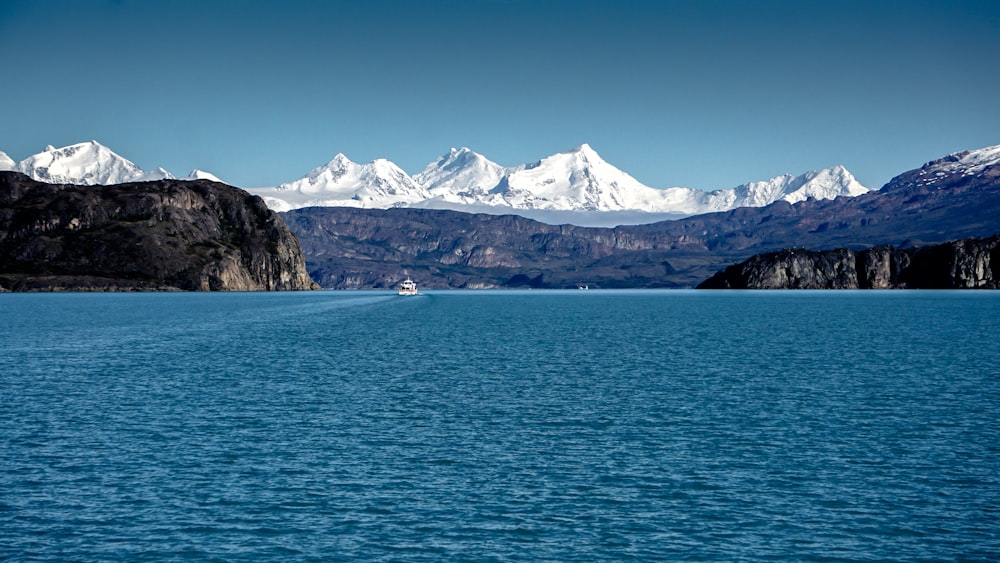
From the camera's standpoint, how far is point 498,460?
1853 inches

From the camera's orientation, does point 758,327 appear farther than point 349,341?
Yes

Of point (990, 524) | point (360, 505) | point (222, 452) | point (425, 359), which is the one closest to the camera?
point (990, 524)

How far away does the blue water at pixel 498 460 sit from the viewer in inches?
1346

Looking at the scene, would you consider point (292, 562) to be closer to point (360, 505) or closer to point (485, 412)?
point (360, 505)

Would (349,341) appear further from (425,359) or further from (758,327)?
(758,327)

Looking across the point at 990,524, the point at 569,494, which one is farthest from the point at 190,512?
the point at 990,524

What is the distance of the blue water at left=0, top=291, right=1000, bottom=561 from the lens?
112 ft

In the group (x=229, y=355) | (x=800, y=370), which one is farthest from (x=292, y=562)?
(x=229, y=355)

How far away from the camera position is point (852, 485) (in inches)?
1651

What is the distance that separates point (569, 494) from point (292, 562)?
1332cm

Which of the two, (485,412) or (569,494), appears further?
(485,412)

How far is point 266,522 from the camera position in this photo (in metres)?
36.2

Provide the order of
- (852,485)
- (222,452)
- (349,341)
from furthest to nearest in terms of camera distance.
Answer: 1. (349,341)
2. (222,452)
3. (852,485)

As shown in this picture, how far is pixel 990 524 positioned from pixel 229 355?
87906 millimetres
